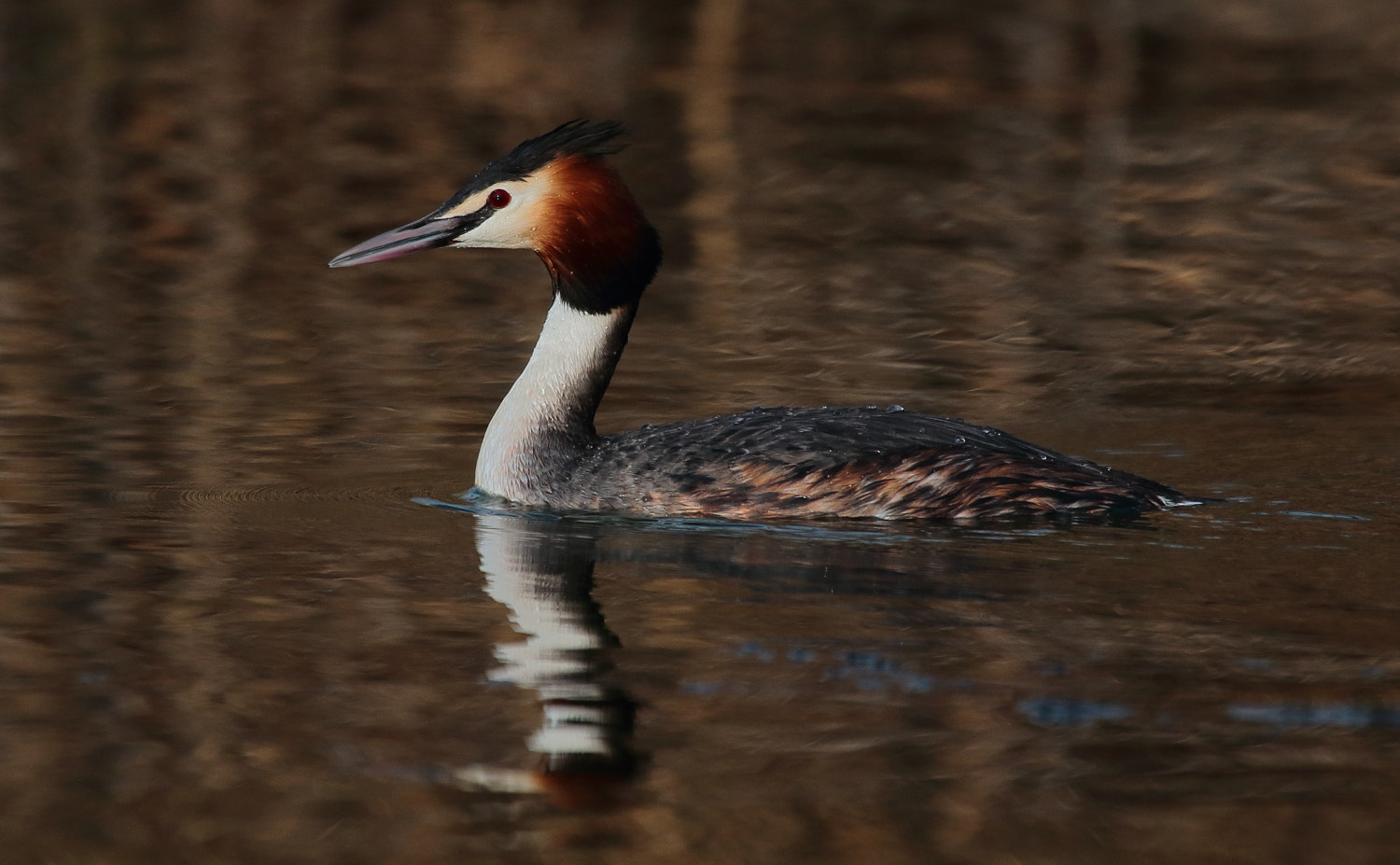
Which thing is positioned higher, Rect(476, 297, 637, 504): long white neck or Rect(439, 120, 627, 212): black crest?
Rect(439, 120, 627, 212): black crest

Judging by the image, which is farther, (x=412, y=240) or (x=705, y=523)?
(x=412, y=240)

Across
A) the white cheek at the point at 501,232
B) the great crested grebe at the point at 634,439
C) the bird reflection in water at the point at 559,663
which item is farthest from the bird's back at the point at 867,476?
the white cheek at the point at 501,232

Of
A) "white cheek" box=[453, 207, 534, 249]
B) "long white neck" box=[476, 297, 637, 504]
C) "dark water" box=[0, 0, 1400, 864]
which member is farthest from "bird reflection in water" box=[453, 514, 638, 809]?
"white cheek" box=[453, 207, 534, 249]

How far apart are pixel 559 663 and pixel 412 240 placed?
9.89 feet

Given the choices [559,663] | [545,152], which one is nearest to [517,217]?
[545,152]

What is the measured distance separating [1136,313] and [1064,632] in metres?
7.12

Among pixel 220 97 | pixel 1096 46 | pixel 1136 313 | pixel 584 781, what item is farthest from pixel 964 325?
pixel 1096 46

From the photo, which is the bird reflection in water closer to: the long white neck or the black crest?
the long white neck

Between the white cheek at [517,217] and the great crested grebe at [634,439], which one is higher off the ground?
the white cheek at [517,217]

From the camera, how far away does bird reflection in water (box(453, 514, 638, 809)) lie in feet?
18.1

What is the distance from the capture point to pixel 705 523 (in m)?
8.41

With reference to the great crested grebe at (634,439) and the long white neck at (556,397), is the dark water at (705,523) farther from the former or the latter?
the long white neck at (556,397)

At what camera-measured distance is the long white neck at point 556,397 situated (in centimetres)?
895

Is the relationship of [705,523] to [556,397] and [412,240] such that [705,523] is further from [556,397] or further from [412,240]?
[412,240]
